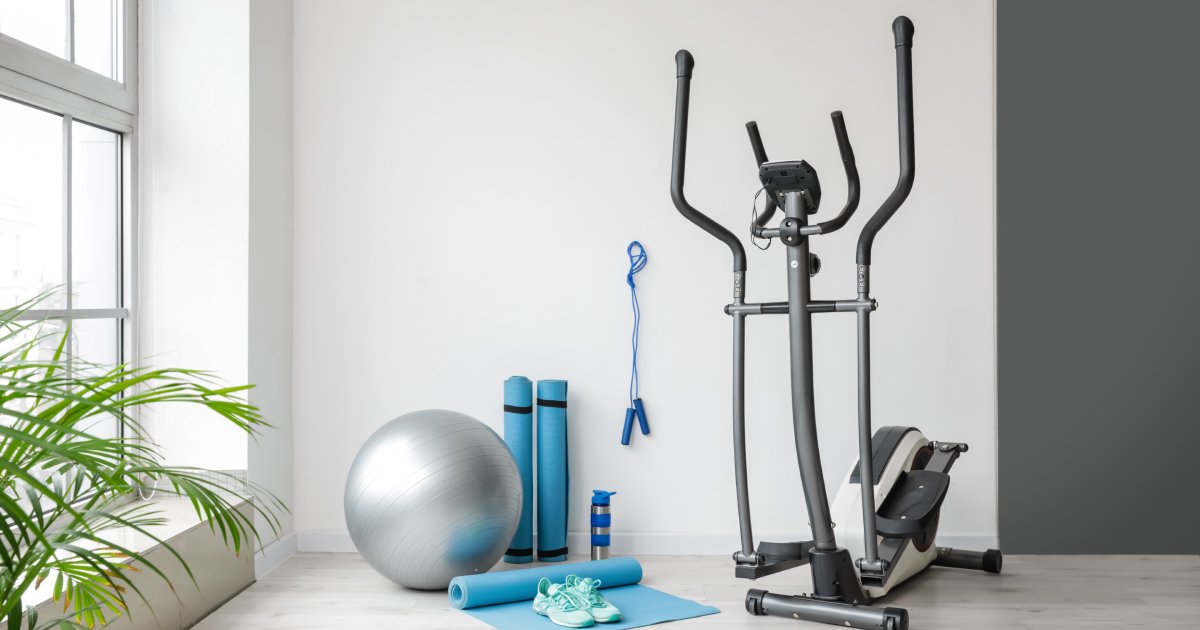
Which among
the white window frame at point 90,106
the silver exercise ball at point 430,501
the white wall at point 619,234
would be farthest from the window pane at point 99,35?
the silver exercise ball at point 430,501

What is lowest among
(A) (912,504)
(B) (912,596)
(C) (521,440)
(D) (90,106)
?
(B) (912,596)

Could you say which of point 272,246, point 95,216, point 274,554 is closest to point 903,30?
point 272,246

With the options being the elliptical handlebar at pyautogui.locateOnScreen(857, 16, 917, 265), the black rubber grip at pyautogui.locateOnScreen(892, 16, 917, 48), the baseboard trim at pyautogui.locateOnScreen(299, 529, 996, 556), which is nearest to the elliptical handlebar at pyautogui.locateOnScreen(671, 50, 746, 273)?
the elliptical handlebar at pyautogui.locateOnScreen(857, 16, 917, 265)

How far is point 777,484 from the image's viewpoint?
384 centimetres

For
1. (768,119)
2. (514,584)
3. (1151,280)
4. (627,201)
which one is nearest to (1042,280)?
(1151,280)

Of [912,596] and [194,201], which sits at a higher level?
[194,201]

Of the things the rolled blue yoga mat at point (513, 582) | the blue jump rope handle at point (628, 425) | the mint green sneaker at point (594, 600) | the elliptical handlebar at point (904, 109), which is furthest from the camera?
the blue jump rope handle at point (628, 425)

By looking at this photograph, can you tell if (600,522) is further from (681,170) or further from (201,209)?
(201,209)

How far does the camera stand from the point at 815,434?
112 inches

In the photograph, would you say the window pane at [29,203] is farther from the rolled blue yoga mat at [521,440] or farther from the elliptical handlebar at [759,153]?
the elliptical handlebar at [759,153]

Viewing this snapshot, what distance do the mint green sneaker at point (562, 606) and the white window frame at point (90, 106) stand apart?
164 cm

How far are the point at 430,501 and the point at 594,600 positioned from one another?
60 cm

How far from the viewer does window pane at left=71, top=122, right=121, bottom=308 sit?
10.1 ft

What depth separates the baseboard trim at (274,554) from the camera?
3.46 metres
